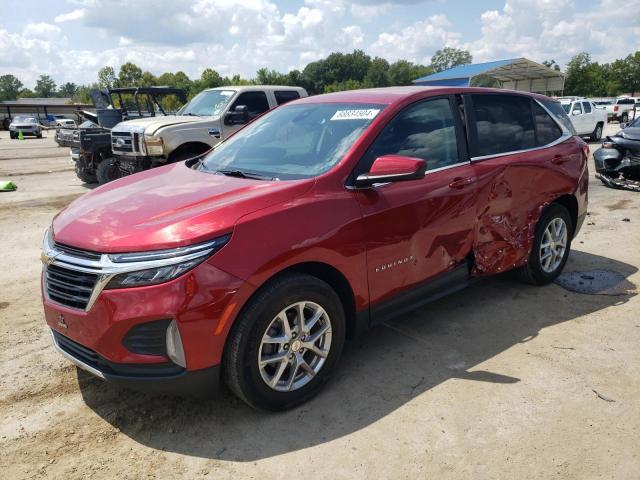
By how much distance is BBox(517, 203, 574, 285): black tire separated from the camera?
470 centimetres

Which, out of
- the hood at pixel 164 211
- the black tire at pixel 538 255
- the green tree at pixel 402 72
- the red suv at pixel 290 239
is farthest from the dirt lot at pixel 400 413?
the green tree at pixel 402 72

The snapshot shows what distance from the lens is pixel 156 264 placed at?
254 centimetres

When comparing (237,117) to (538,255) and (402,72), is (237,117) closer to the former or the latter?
(538,255)

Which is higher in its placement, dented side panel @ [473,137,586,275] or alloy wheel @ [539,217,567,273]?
dented side panel @ [473,137,586,275]

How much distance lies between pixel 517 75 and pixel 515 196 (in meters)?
36.3

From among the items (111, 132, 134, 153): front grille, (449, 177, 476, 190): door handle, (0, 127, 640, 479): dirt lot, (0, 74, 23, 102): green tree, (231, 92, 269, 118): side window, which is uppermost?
(0, 74, 23, 102): green tree

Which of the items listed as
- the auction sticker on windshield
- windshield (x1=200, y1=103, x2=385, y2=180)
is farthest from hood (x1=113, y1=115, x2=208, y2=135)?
the auction sticker on windshield

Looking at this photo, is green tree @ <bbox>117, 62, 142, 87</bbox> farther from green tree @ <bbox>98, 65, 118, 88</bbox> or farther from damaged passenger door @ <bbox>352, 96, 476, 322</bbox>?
damaged passenger door @ <bbox>352, 96, 476, 322</bbox>

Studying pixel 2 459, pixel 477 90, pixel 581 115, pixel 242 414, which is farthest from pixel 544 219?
pixel 581 115

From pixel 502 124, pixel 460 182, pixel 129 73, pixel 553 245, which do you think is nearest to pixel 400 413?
pixel 460 182

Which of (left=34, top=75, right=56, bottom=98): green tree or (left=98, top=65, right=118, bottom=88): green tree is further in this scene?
(left=34, top=75, right=56, bottom=98): green tree

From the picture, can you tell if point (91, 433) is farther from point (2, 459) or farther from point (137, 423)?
point (2, 459)

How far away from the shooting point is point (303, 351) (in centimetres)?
308

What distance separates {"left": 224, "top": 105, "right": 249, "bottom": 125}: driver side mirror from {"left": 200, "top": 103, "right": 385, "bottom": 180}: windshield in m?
5.43
